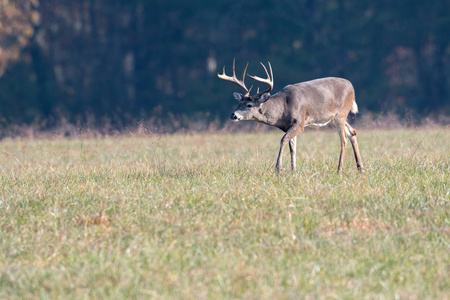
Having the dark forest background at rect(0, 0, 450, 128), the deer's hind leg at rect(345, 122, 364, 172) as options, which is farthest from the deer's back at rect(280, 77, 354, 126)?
the dark forest background at rect(0, 0, 450, 128)

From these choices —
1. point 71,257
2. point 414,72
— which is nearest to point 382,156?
point 71,257

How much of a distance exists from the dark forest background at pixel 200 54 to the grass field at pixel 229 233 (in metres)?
21.1

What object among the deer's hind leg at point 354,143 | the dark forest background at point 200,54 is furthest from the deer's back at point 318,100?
the dark forest background at point 200,54

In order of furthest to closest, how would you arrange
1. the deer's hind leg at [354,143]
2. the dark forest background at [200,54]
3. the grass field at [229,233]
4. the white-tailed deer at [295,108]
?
the dark forest background at [200,54] < the white-tailed deer at [295,108] < the deer's hind leg at [354,143] < the grass field at [229,233]

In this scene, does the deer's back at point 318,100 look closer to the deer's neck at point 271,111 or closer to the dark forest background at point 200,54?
the deer's neck at point 271,111

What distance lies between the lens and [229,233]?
20.0ft

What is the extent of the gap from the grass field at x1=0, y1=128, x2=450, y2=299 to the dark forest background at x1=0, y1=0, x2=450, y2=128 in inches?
829

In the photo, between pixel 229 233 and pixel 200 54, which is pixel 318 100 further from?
pixel 200 54

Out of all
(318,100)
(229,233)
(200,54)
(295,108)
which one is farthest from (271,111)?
(200,54)

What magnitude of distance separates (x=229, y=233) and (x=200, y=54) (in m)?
26.6

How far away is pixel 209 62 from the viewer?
32.4 metres

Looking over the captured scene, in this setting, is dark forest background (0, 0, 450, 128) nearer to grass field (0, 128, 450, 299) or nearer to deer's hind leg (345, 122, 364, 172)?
deer's hind leg (345, 122, 364, 172)

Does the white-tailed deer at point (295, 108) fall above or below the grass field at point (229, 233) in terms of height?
above

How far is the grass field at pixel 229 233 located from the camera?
15.9ft
